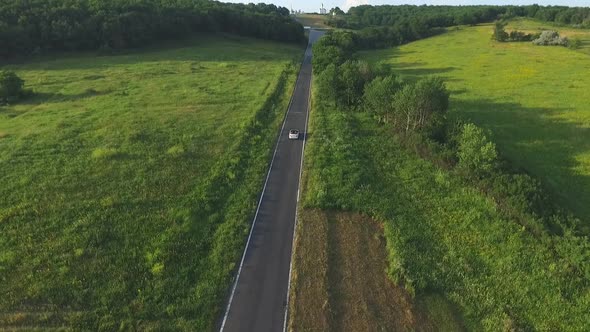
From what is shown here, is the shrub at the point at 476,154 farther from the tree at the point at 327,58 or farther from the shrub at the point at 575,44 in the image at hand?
the shrub at the point at 575,44

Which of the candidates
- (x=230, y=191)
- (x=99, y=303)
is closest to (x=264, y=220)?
(x=230, y=191)

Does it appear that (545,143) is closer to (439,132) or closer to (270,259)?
(439,132)

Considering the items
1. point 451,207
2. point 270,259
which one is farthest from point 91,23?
point 451,207

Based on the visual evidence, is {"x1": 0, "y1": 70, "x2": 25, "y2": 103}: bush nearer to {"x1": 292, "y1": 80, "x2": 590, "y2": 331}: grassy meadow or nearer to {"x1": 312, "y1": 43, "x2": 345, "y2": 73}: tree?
{"x1": 292, "y1": 80, "x2": 590, "y2": 331}: grassy meadow

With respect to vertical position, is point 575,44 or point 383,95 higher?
point 575,44

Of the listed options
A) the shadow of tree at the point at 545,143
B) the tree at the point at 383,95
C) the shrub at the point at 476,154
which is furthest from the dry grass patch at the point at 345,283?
the tree at the point at 383,95

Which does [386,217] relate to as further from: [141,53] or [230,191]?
[141,53]
